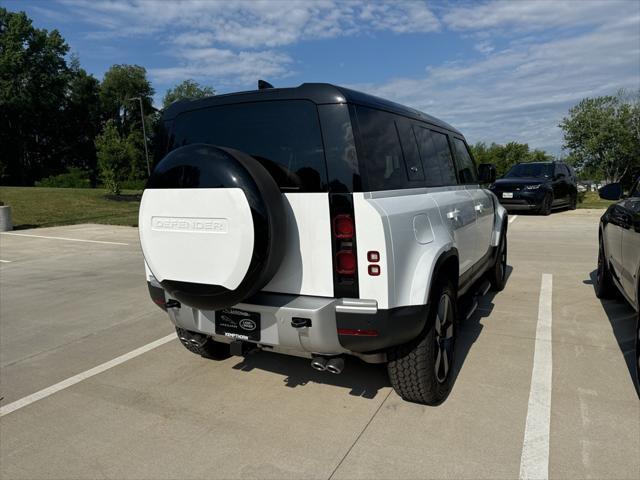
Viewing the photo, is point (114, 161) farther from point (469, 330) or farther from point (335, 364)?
point (335, 364)

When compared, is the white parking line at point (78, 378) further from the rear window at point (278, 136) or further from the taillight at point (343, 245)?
the taillight at point (343, 245)

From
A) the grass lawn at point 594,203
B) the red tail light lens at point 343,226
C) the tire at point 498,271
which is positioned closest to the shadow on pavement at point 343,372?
the red tail light lens at point 343,226

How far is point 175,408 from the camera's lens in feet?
10.2

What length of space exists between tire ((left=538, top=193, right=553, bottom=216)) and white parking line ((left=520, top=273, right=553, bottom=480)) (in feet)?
35.8

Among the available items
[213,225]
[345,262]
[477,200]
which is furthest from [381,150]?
[477,200]

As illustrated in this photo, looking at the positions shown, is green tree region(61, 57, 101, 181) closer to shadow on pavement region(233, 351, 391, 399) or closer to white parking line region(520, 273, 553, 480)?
shadow on pavement region(233, 351, 391, 399)

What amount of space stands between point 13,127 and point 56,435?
5814 cm

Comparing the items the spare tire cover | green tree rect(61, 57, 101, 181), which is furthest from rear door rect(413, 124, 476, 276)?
green tree rect(61, 57, 101, 181)

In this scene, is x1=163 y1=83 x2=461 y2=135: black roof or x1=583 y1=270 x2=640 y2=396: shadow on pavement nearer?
x1=163 y1=83 x2=461 y2=135: black roof

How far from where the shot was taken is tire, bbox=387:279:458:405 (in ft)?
9.37

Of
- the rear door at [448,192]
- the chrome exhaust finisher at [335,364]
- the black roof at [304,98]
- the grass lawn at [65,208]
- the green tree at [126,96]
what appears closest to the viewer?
the black roof at [304,98]

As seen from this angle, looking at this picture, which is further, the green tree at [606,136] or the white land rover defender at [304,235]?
the green tree at [606,136]

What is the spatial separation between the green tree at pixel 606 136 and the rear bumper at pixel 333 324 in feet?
154

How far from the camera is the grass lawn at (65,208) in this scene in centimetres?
1683
